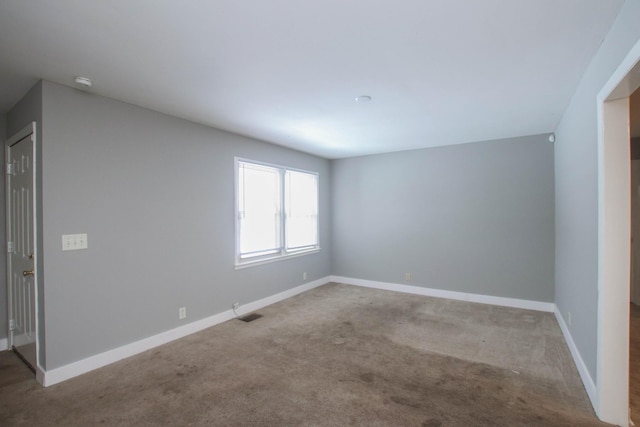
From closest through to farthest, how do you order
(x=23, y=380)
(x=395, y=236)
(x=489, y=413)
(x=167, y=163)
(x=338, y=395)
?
(x=489, y=413)
(x=338, y=395)
(x=23, y=380)
(x=167, y=163)
(x=395, y=236)

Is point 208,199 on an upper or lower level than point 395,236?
upper

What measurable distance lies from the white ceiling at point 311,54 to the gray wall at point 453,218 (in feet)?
3.92

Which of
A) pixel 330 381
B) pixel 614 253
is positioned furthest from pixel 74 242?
pixel 614 253

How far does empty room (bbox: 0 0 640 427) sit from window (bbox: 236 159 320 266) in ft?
0.16

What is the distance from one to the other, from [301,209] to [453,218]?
250 cm

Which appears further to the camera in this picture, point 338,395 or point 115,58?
point 338,395

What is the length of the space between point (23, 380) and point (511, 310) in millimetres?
5380

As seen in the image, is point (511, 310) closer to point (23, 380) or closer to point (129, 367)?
point (129, 367)

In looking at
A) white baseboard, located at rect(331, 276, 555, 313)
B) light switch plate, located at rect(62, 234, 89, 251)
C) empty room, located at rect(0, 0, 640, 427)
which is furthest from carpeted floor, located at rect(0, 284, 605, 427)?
light switch plate, located at rect(62, 234, 89, 251)

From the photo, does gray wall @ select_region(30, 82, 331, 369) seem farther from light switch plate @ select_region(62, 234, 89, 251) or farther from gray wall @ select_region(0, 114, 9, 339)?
gray wall @ select_region(0, 114, 9, 339)

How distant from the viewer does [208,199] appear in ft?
12.2

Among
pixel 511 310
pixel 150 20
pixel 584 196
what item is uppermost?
pixel 150 20

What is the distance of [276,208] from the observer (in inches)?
189

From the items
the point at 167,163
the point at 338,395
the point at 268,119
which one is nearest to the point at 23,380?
the point at 167,163
